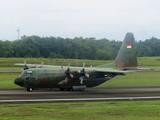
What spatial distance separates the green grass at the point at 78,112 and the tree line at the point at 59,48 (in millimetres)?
48022

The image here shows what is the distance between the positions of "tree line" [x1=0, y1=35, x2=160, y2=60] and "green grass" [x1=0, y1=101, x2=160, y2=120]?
48022 mm

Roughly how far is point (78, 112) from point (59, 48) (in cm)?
5911

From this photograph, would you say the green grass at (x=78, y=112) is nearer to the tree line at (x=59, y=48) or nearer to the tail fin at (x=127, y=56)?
the tail fin at (x=127, y=56)

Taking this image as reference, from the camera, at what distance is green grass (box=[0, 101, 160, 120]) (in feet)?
49.9

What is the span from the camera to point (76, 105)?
19578 mm

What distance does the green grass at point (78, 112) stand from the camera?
49.9ft

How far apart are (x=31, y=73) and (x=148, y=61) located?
54.7 m

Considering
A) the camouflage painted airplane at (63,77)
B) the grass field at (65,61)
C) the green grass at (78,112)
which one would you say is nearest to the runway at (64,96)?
the camouflage painted airplane at (63,77)

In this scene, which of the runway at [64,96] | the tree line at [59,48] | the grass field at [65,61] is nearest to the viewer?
the runway at [64,96]

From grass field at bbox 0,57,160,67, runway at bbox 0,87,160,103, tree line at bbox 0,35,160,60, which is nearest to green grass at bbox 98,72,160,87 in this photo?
runway at bbox 0,87,160,103

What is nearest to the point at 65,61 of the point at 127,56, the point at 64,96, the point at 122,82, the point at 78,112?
the point at 122,82

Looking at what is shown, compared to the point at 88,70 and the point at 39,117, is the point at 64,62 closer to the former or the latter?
the point at 88,70

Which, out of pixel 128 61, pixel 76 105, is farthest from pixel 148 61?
pixel 76 105

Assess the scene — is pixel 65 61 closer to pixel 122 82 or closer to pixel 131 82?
pixel 122 82
